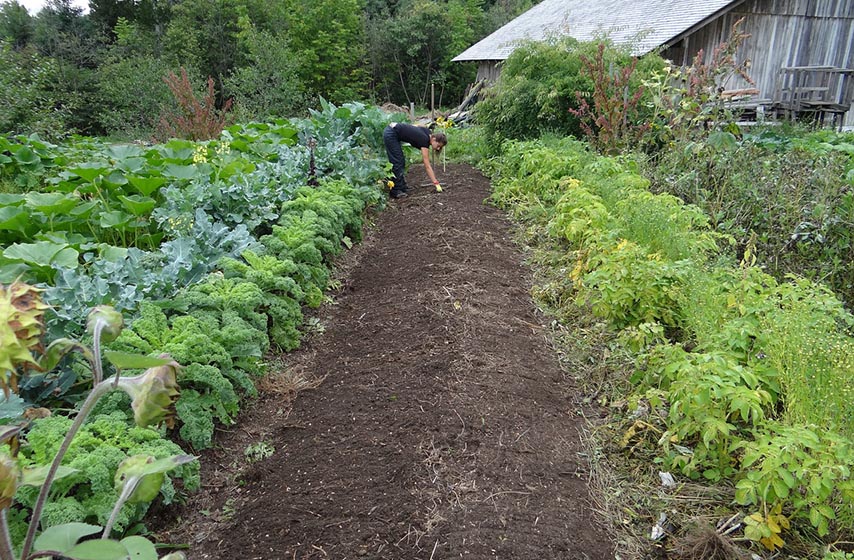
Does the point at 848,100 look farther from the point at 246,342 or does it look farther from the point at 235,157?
the point at 246,342

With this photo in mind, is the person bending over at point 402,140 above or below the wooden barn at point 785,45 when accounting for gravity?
below

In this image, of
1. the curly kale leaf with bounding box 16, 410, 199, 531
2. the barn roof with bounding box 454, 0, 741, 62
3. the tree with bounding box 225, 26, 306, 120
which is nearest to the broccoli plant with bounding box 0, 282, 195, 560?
the curly kale leaf with bounding box 16, 410, 199, 531

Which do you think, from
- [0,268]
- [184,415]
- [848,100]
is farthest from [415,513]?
[848,100]

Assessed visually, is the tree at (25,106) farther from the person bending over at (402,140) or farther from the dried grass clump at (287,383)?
the dried grass clump at (287,383)

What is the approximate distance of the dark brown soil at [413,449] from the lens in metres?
2.44

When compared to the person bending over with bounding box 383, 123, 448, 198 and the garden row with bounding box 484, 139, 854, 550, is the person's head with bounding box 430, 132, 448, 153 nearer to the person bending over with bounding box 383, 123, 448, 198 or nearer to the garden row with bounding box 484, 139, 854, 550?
the person bending over with bounding box 383, 123, 448, 198

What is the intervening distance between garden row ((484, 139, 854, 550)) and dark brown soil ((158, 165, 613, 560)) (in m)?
0.53

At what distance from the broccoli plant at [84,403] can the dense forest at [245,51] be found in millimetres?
15875

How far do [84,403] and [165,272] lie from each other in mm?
2809

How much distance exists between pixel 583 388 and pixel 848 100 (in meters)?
14.4

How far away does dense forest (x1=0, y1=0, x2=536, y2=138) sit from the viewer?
18.8 m

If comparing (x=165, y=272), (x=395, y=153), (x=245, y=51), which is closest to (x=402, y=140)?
(x=395, y=153)

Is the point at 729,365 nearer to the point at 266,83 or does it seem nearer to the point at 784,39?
the point at 784,39

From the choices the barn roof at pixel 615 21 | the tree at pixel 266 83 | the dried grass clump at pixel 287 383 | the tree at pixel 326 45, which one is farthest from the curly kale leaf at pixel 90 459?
the tree at pixel 326 45
